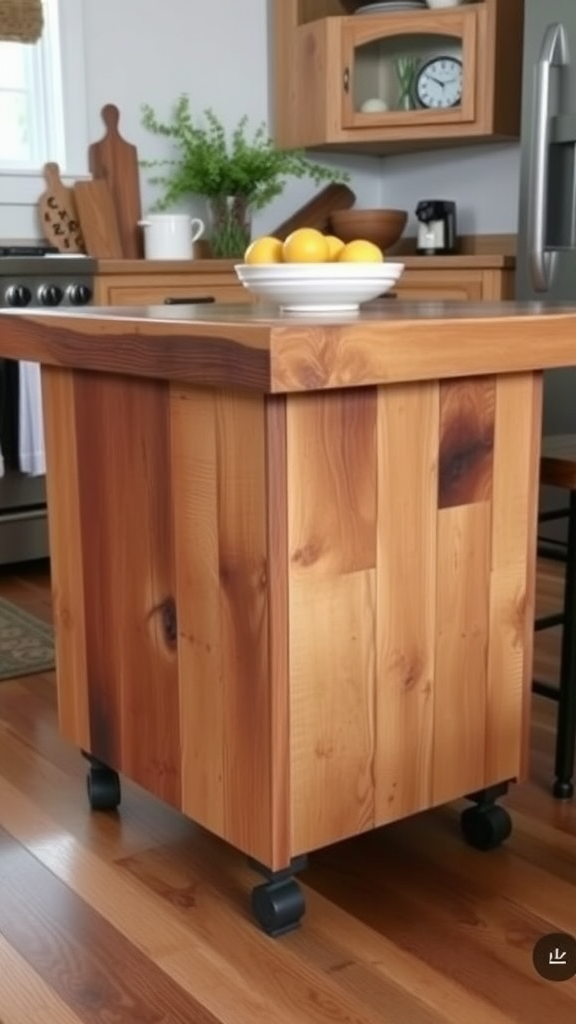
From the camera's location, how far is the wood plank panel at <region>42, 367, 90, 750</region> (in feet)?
5.81

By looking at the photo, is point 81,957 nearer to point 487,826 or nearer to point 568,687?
point 487,826

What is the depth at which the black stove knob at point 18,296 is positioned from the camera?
319 centimetres

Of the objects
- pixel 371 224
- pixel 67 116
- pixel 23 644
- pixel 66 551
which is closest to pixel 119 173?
pixel 67 116

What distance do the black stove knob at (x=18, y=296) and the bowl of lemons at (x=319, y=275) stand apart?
172 cm

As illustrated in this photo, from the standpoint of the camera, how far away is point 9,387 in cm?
324

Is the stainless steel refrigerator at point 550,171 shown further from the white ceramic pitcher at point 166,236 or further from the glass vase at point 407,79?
the white ceramic pitcher at point 166,236

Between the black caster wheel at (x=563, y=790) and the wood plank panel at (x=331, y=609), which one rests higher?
the wood plank panel at (x=331, y=609)

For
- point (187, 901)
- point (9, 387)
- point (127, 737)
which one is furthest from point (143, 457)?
point (9, 387)

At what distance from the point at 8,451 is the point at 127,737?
67.7 inches

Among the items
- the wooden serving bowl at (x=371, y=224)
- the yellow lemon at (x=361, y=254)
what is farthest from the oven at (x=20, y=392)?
the yellow lemon at (x=361, y=254)

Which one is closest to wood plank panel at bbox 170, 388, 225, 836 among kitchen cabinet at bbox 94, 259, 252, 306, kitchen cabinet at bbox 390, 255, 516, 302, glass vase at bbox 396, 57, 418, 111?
kitchen cabinet at bbox 94, 259, 252, 306

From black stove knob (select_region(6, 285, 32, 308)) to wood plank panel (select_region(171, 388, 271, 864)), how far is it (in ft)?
6.05

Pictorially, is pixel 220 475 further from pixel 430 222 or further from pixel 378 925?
pixel 430 222

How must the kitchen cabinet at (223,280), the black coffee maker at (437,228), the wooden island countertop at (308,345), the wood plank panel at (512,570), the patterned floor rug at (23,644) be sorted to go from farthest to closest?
1. the black coffee maker at (437,228)
2. the kitchen cabinet at (223,280)
3. the patterned floor rug at (23,644)
4. the wood plank panel at (512,570)
5. the wooden island countertop at (308,345)
